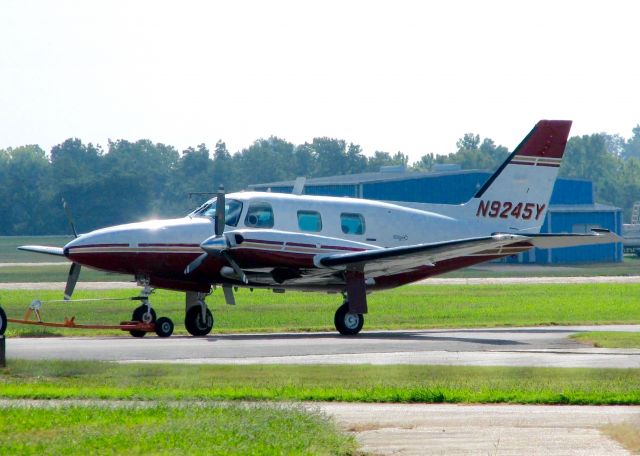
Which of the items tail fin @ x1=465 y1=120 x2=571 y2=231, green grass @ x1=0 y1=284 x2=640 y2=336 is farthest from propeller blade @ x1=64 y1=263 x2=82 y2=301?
tail fin @ x1=465 y1=120 x2=571 y2=231

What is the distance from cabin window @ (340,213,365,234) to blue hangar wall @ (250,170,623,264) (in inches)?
2275

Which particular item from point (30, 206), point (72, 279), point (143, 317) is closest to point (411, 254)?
point (143, 317)

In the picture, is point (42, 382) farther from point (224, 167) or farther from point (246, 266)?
point (224, 167)

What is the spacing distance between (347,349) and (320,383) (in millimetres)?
5562

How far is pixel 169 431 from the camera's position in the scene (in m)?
13.2

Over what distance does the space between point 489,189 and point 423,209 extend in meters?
2.19

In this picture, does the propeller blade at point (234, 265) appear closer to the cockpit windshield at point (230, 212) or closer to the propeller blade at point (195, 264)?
the propeller blade at point (195, 264)

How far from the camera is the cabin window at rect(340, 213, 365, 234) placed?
31.0 meters

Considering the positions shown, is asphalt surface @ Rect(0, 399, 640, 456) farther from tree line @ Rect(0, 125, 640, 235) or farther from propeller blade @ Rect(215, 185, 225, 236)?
tree line @ Rect(0, 125, 640, 235)

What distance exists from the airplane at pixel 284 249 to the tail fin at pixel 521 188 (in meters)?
1.89

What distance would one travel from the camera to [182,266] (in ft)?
95.3

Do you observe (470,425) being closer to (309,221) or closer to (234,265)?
(234,265)

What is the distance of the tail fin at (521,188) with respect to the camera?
34188 millimetres

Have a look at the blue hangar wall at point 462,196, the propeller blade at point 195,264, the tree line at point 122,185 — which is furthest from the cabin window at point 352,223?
the tree line at point 122,185
